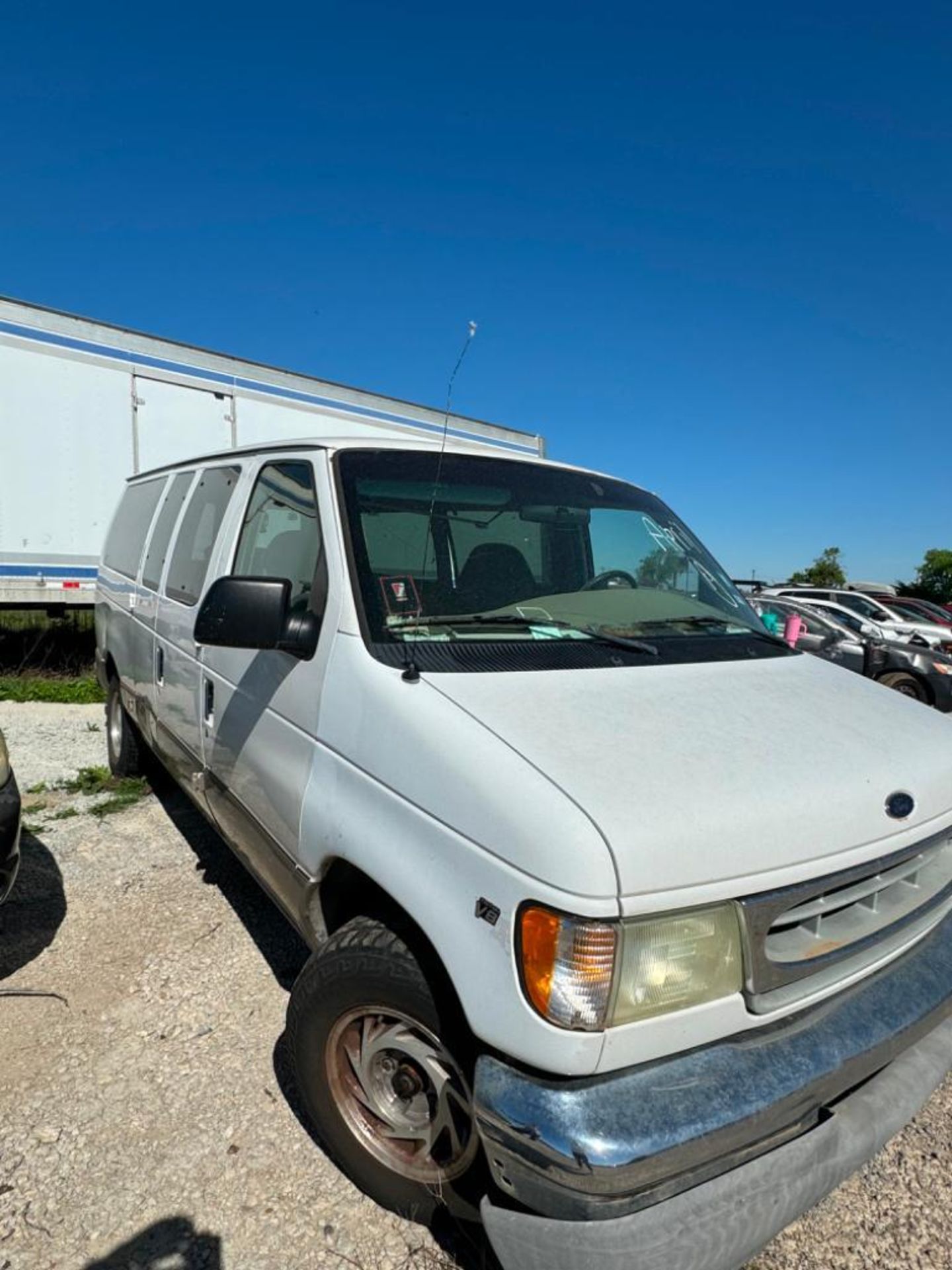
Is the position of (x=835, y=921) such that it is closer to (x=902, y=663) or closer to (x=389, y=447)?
(x=389, y=447)

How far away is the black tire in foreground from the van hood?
687 mm

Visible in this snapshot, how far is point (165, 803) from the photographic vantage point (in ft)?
17.1

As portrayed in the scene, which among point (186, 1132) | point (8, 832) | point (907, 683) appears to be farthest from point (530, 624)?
point (907, 683)

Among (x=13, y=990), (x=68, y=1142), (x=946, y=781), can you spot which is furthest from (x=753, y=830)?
(x=13, y=990)

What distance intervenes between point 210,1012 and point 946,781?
9.08 ft

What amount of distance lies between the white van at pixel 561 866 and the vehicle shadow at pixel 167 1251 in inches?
15.3

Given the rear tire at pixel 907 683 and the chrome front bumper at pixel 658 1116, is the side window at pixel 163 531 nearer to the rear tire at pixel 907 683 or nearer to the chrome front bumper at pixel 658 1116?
the chrome front bumper at pixel 658 1116

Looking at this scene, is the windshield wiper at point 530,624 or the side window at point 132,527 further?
the side window at point 132,527

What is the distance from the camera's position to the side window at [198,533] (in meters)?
3.40

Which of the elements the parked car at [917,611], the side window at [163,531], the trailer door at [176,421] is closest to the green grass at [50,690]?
the trailer door at [176,421]

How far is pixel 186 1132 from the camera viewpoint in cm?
235

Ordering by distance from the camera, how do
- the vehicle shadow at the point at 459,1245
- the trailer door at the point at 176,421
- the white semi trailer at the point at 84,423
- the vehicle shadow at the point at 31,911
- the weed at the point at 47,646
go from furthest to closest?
1. the weed at the point at 47,646
2. the trailer door at the point at 176,421
3. the white semi trailer at the point at 84,423
4. the vehicle shadow at the point at 31,911
5. the vehicle shadow at the point at 459,1245

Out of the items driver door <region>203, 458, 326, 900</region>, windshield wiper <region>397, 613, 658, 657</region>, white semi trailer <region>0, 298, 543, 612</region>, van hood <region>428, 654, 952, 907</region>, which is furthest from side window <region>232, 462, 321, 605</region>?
white semi trailer <region>0, 298, 543, 612</region>

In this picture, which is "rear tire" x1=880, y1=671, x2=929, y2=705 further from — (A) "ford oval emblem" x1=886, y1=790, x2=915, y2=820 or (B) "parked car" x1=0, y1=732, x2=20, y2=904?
(B) "parked car" x1=0, y1=732, x2=20, y2=904
